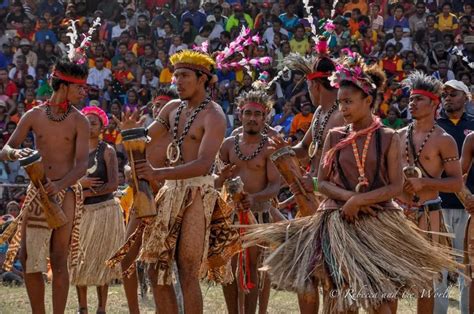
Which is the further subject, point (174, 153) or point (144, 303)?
point (144, 303)

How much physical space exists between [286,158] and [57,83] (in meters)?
2.19

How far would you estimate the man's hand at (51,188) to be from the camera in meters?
8.33

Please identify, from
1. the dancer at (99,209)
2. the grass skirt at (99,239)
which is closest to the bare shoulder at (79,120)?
the dancer at (99,209)

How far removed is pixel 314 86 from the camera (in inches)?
349

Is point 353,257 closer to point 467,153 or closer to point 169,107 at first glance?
point 169,107

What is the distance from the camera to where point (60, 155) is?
8.67 meters

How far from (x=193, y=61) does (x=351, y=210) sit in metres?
1.81

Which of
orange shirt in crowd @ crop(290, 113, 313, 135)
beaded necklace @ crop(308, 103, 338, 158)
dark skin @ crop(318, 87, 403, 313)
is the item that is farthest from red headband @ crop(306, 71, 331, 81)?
orange shirt in crowd @ crop(290, 113, 313, 135)

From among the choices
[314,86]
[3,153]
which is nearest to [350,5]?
[314,86]

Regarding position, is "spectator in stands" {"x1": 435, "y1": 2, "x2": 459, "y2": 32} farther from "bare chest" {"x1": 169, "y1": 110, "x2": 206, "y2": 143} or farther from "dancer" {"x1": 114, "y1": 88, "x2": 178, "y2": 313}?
"bare chest" {"x1": 169, "y1": 110, "x2": 206, "y2": 143}

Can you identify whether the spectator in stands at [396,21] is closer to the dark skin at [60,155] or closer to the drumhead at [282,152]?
the dark skin at [60,155]

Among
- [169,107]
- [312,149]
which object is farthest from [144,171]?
[312,149]

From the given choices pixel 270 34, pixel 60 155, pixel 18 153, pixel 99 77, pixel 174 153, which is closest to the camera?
pixel 174 153

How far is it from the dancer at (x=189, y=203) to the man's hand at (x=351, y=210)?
1183 mm
